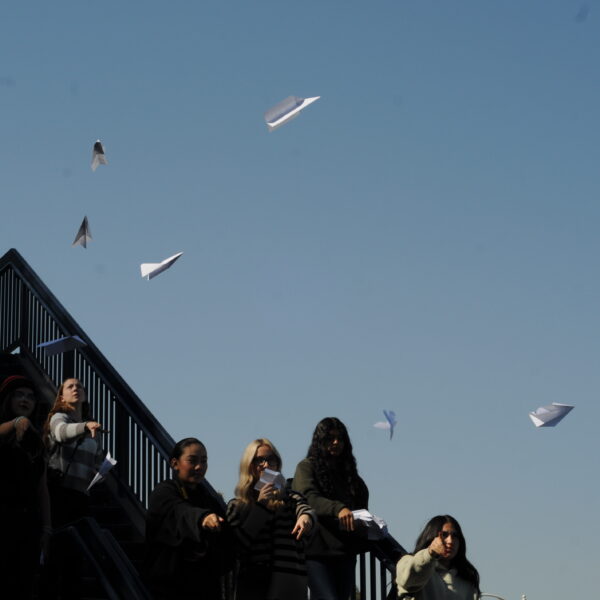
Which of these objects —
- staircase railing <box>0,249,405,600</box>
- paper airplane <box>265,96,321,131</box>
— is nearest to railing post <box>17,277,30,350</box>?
staircase railing <box>0,249,405,600</box>

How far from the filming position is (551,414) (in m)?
11.1

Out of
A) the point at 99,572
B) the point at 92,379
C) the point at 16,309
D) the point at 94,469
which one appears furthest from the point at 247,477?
the point at 16,309

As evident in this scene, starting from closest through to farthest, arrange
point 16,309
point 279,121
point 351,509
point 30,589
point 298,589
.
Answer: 1. point 30,589
2. point 298,589
3. point 351,509
4. point 279,121
5. point 16,309

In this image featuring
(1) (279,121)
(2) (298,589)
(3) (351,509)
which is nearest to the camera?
(2) (298,589)

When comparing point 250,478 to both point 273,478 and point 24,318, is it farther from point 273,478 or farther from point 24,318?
point 24,318

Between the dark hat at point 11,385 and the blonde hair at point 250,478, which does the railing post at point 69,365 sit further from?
the blonde hair at point 250,478

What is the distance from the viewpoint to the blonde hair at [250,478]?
8938 millimetres

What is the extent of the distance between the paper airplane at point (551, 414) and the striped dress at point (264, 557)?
2.85 m

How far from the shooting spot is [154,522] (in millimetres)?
8828

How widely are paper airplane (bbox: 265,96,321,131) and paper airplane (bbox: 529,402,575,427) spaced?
10.2ft

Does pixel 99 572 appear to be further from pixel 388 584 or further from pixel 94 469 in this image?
pixel 388 584

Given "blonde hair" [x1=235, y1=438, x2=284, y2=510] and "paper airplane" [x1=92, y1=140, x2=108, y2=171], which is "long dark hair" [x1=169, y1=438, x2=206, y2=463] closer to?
"blonde hair" [x1=235, y1=438, x2=284, y2=510]

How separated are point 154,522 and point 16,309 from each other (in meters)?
7.81

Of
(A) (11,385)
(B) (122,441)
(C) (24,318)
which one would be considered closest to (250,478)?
(A) (11,385)
